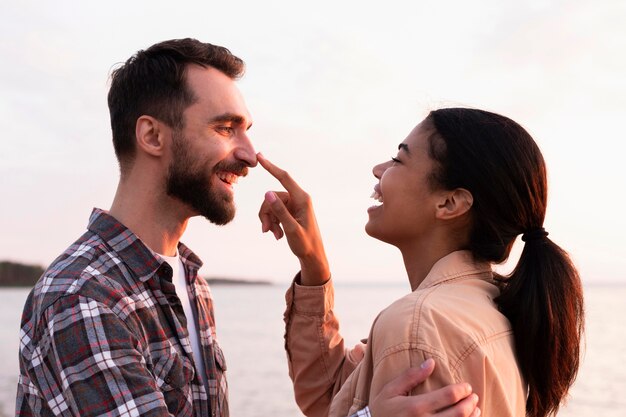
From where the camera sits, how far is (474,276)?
91.4 inches

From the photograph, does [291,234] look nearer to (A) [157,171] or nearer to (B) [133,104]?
(A) [157,171]

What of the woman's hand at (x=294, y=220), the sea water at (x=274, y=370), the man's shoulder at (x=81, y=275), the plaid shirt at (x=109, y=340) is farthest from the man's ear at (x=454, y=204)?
the sea water at (x=274, y=370)

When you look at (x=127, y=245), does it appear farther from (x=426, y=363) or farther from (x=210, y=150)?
(x=426, y=363)

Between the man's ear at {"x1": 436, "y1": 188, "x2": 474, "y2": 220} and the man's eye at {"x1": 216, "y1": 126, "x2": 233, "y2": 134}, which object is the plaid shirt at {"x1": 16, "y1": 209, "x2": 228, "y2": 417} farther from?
the man's ear at {"x1": 436, "y1": 188, "x2": 474, "y2": 220}

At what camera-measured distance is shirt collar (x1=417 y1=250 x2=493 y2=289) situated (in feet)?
7.45

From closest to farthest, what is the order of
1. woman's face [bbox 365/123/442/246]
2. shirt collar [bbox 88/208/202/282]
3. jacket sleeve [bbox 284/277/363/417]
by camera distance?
woman's face [bbox 365/123/442/246]
shirt collar [bbox 88/208/202/282]
jacket sleeve [bbox 284/277/363/417]

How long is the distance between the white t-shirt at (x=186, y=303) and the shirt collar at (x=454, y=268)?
0.94 m

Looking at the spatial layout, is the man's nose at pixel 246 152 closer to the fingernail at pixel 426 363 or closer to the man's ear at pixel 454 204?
the man's ear at pixel 454 204

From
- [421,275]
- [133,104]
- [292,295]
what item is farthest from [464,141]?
[133,104]

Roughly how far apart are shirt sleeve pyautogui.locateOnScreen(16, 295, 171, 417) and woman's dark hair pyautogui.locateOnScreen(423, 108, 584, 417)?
116 cm

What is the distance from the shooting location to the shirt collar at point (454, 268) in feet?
7.45

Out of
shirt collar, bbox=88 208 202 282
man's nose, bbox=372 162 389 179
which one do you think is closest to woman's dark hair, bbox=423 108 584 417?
man's nose, bbox=372 162 389 179

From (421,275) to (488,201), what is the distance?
0.36 metres

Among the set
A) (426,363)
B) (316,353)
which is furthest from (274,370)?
(426,363)
